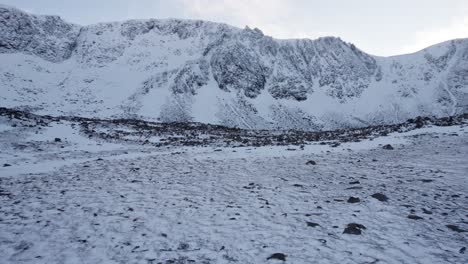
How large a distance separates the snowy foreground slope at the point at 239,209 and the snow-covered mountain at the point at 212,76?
71.3 m

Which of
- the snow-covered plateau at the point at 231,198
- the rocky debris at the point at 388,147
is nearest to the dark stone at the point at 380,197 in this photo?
the snow-covered plateau at the point at 231,198

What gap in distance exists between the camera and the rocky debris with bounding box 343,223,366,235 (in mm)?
8562

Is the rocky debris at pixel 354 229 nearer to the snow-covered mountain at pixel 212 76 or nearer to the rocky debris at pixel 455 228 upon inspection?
the rocky debris at pixel 455 228

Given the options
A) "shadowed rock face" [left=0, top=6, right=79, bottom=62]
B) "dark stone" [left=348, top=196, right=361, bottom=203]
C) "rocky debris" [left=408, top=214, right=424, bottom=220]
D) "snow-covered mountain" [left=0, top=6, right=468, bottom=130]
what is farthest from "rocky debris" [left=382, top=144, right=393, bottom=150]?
"shadowed rock face" [left=0, top=6, right=79, bottom=62]

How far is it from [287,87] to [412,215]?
384 ft

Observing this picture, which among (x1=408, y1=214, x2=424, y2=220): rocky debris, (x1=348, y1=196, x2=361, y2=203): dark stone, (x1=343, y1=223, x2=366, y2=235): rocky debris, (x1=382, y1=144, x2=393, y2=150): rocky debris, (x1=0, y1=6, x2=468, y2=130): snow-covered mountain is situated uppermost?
(x1=0, y1=6, x2=468, y2=130): snow-covered mountain

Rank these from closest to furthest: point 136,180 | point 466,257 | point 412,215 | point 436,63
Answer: point 466,257
point 412,215
point 136,180
point 436,63

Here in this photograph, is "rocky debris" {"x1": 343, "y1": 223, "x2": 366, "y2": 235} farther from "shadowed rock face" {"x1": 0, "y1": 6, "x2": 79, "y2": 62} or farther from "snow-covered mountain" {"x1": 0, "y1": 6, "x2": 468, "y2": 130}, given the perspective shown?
"shadowed rock face" {"x1": 0, "y1": 6, "x2": 79, "y2": 62}

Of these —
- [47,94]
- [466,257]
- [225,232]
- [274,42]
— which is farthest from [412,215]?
[274,42]

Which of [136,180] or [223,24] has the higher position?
[223,24]

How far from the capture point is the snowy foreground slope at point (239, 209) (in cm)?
769

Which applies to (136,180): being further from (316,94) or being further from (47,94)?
(316,94)

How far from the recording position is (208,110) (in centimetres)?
10050

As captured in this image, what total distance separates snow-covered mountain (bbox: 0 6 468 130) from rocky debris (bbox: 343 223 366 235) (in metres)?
81.8
